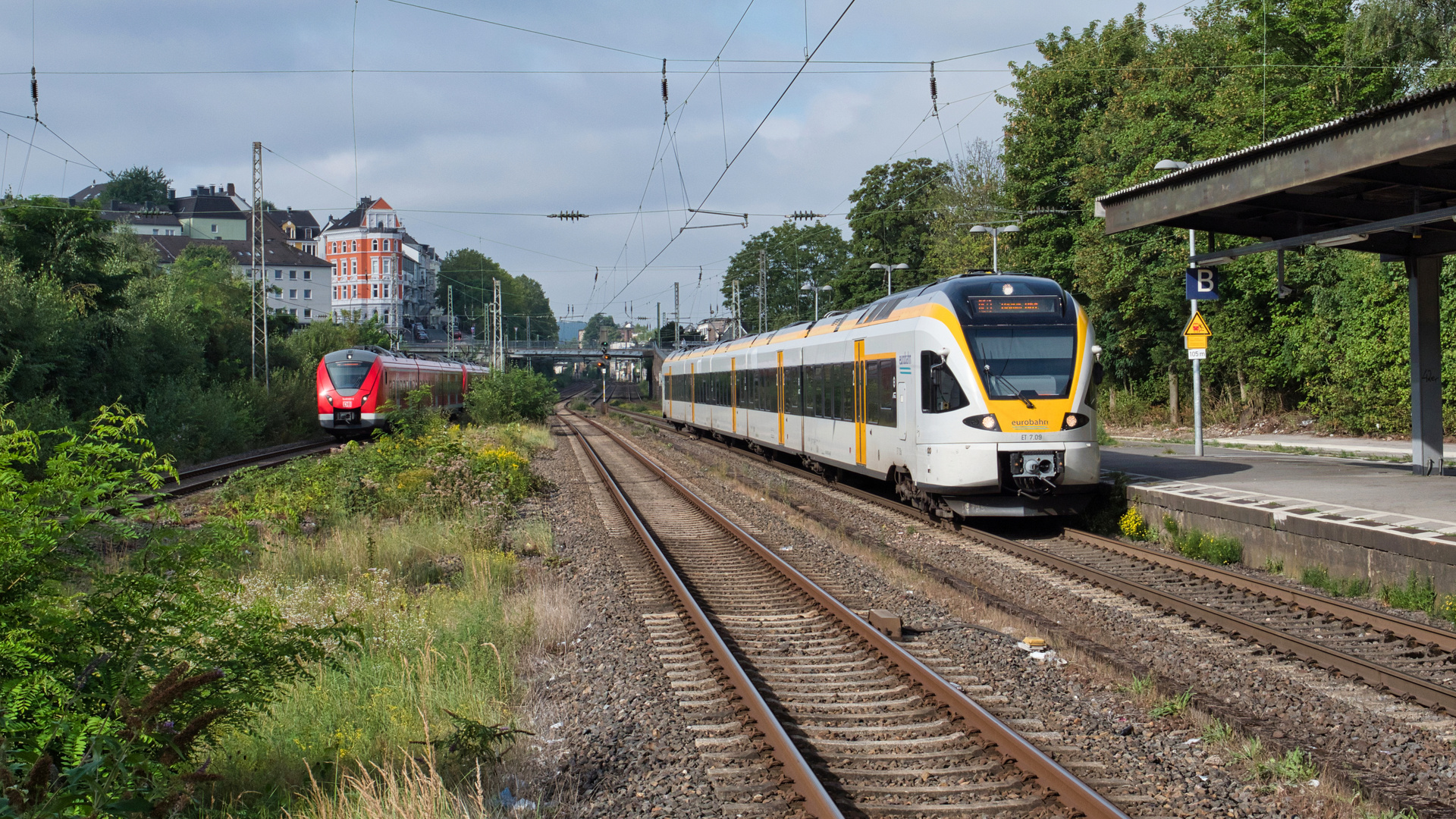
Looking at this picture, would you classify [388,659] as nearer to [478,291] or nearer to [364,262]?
[364,262]

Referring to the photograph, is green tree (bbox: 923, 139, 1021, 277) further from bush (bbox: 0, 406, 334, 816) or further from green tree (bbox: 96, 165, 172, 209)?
green tree (bbox: 96, 165, 172, 209)

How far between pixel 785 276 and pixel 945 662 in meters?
82.1

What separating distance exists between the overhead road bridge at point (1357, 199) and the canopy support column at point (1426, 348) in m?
0.01

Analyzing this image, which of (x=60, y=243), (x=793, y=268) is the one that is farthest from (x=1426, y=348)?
(x=793, y=268)

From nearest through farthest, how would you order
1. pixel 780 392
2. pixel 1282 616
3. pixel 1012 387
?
pixel 1282 616
pixel 1012 387
pixel 780 392

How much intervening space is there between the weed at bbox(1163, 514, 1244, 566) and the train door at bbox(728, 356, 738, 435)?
50.4 ft

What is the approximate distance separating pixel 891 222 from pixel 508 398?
30.9m

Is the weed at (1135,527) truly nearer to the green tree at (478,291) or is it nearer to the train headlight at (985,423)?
the train headlight at (985,423)

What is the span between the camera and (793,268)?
87250mm

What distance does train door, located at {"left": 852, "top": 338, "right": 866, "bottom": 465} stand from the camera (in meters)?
15.6

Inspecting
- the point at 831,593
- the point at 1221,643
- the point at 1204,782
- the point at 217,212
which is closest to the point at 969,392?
the point at 831,593

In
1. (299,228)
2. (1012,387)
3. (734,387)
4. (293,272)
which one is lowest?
(1012,387)

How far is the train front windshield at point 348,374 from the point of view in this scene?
30156 millimetres

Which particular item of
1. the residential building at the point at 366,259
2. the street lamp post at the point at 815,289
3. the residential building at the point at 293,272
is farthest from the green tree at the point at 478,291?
the street lamp post at the point at 815,289
